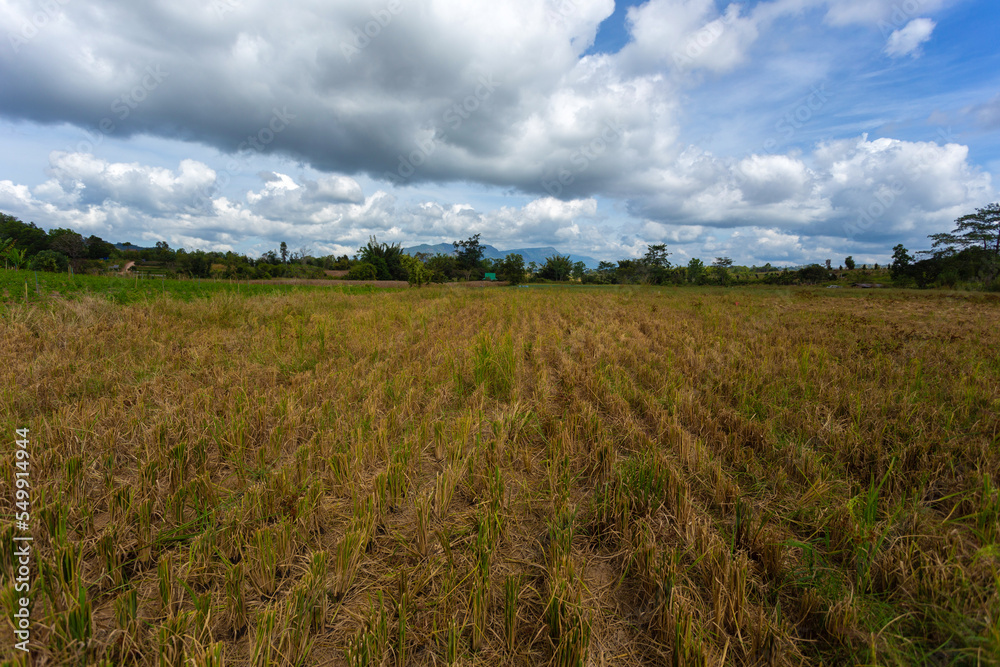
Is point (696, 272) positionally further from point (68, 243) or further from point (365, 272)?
point (68, 243)

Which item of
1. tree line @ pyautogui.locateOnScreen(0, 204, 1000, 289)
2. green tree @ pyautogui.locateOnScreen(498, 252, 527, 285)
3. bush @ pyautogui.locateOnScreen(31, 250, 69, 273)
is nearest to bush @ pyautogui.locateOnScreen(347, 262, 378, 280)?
tree line @ pyautogui.locateOnScreen(0, 204, 1000, 289)

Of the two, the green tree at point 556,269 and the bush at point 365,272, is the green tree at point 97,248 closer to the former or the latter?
the bush at point 365,272

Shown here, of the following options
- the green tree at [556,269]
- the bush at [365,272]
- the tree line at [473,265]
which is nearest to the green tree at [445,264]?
the tree line at [473,265]

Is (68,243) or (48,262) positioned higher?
(68,243)

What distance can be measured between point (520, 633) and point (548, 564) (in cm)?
37

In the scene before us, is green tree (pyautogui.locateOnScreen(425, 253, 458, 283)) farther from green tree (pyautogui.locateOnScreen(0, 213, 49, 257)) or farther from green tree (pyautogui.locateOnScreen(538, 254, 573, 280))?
green tree (pyautogui.locateOnScreen(0, 213, 49, 257))

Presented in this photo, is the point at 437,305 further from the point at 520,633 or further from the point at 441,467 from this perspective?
the point at 520,633

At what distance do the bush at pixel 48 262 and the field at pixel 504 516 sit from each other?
3813 cm

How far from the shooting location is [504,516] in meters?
2.08

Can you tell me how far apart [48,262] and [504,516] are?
177 ft

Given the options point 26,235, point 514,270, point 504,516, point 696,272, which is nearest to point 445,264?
point 514,270

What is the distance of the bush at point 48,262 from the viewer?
33.1 meters

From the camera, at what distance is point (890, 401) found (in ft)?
11.5

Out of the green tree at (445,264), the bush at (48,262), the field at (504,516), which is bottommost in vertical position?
the field at (504,516)
